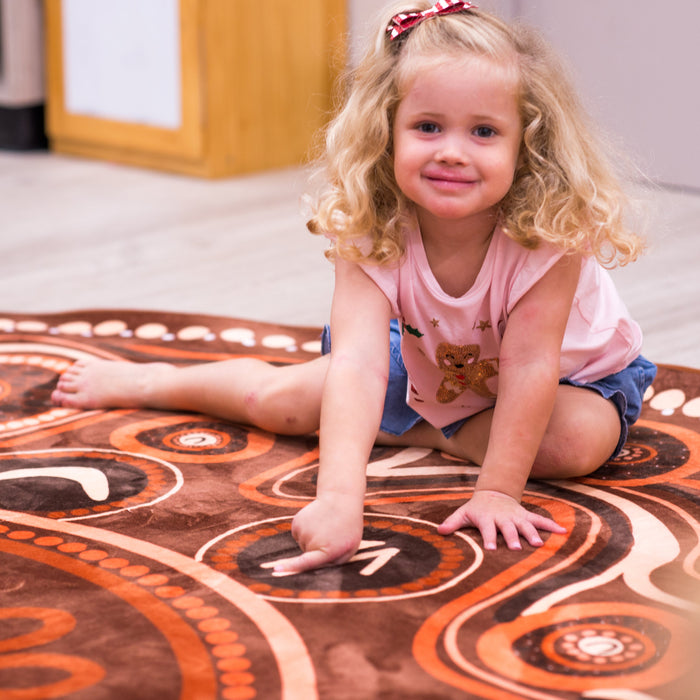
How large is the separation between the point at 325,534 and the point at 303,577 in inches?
1.4

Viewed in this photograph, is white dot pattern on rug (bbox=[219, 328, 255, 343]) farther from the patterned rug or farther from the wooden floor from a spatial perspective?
the patterned rug

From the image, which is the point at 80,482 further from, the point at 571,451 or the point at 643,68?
the point at 643,68

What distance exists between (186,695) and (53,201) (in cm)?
182

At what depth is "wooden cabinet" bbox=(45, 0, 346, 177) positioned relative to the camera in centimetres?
247

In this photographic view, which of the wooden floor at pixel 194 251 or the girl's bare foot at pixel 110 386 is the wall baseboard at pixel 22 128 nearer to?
the wooden floor at pixel 194 251

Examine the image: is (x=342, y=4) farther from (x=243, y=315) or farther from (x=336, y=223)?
(x=336, y=223)

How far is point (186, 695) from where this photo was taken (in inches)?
26.7

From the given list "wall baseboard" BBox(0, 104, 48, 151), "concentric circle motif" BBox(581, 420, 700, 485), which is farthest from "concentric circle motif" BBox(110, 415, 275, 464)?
"wall baseboard" BBox(0, 104, 48, 151)

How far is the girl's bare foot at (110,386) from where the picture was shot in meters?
1.22

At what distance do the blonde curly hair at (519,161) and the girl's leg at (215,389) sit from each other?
192 mm

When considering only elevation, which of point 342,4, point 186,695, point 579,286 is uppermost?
point 342,4

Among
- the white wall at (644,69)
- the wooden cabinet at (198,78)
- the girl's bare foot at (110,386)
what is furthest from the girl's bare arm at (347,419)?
the wooden cabinet at (198,78)

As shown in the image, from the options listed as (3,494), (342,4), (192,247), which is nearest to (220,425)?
(3,494)

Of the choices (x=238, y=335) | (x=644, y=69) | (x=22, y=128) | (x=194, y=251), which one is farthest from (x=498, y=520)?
(x=22, y=128)
